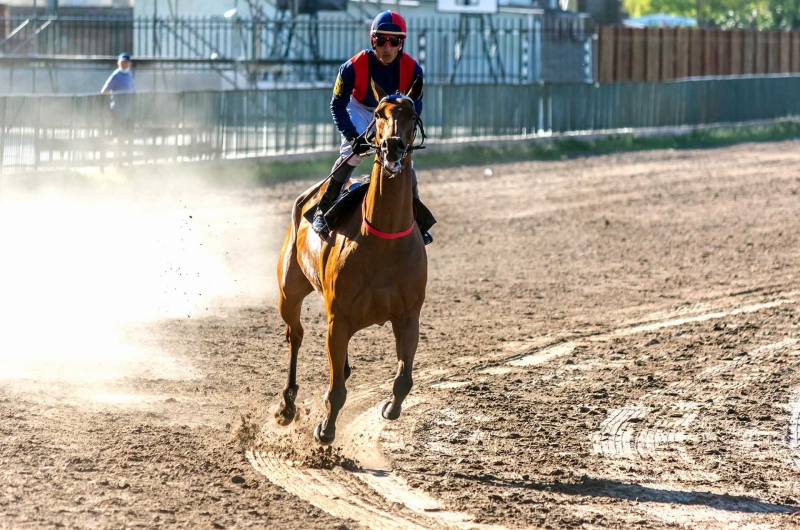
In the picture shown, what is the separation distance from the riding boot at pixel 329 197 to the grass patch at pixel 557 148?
13604 mm

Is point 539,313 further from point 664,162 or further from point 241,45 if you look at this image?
point 241,45

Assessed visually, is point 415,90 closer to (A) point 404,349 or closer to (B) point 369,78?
(B) point 369,78

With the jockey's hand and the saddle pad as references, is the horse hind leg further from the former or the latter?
the jockey's hand

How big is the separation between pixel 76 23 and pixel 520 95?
1461cm

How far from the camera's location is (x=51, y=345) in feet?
33.4

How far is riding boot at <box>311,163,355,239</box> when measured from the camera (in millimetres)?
7567

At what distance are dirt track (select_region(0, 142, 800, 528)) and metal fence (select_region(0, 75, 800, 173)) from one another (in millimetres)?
1786

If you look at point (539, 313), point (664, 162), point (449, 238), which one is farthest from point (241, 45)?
point (539, 313)

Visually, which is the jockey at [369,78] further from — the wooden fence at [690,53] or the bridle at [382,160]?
the wooden fence at [690,53]

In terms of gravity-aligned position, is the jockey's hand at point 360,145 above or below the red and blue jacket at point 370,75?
below

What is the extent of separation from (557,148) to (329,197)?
2000 cm

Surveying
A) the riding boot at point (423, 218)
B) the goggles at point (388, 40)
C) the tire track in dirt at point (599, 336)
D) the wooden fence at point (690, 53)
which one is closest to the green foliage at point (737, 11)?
the wooden fence at point (690, 53)

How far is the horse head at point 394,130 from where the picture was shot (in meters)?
6.48

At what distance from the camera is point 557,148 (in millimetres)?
27234
